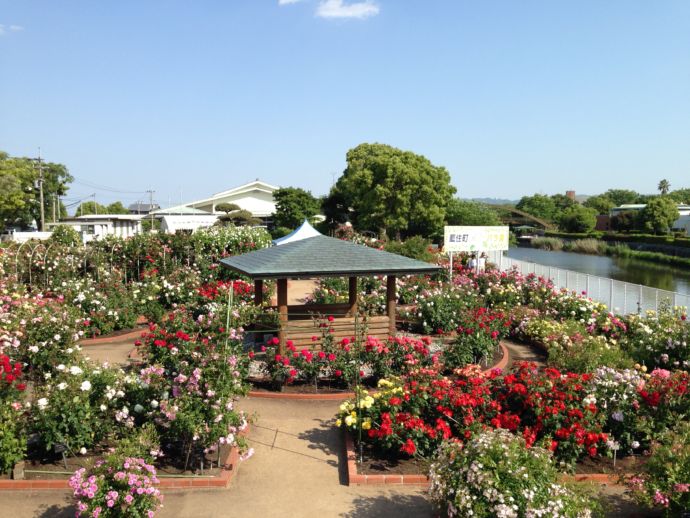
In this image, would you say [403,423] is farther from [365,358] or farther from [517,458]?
[365,358]

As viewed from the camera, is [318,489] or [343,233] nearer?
[318,489]

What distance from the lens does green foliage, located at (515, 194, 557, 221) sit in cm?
11272

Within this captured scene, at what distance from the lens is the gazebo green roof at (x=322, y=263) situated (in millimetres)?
9820

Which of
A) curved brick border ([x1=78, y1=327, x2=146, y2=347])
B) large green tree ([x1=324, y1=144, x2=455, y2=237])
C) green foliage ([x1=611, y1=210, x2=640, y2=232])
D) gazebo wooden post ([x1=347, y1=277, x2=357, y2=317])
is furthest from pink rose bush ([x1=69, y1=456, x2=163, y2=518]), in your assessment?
green foliage ([x1=611, y1=210, x2=640, y2=232])

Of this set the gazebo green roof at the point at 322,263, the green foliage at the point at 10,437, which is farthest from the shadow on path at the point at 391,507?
the gazebo green roof at the point at 322,263

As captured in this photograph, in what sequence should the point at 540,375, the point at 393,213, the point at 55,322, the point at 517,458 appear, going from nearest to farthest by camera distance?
the point at 517,458, the point at 540,375, the point at 55,322, the point at 393,213

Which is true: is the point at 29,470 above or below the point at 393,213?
below

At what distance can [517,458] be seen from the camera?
448 centimetres

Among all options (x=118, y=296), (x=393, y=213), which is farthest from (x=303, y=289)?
(x=393, y=213)

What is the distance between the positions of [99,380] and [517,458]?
447 cm

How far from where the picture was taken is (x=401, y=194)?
4284 centimetres

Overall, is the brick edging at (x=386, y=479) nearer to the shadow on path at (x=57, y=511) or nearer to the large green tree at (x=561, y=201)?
the shadow on path at (x=57, y=511)

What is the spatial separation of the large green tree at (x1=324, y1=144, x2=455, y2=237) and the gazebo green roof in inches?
1211

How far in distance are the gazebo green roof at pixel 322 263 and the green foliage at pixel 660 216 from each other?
2580 inches
